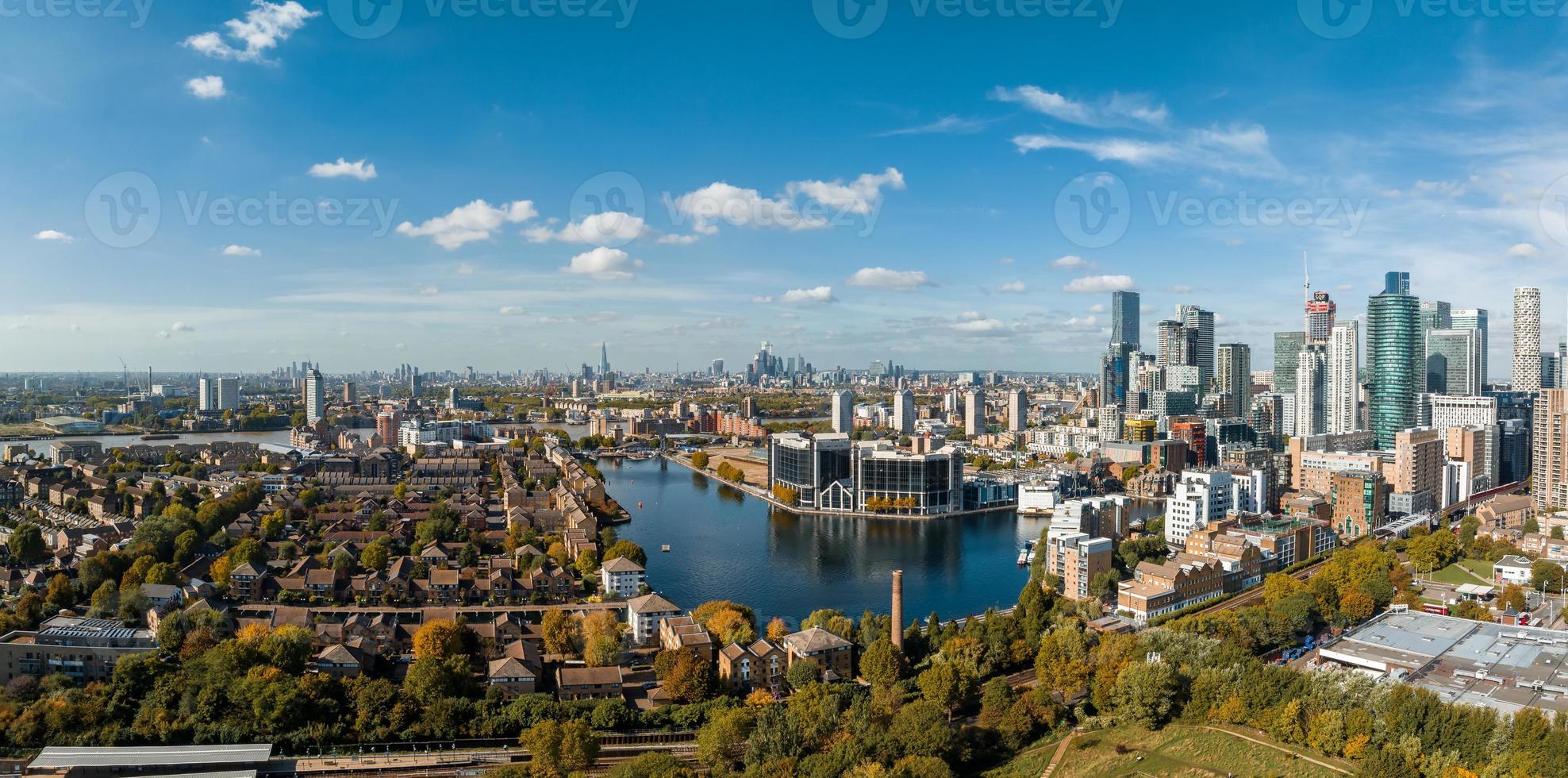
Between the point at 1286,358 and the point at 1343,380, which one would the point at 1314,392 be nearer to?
the point at 1343,380

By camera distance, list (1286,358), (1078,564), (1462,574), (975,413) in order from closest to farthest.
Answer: (1078,564) → (1462,574) → (1286,358) → (975,413)

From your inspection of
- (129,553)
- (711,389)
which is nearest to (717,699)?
(129,553)

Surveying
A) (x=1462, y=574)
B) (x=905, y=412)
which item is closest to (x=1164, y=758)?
(x=1462, y=574)

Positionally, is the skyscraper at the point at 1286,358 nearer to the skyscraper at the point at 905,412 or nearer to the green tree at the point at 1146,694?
the skyscraper at the point at 905,412

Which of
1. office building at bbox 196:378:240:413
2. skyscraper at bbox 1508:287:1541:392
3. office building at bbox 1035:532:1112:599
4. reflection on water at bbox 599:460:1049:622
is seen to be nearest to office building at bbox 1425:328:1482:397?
skyscraper at bbox 1508:287:1541:392

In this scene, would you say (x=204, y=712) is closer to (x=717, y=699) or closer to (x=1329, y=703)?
(x=717, y=699)
